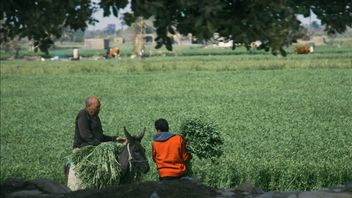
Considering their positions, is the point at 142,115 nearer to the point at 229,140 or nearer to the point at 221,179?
the point at 229,140

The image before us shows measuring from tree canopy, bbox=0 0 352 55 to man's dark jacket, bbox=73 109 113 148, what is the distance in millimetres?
3021

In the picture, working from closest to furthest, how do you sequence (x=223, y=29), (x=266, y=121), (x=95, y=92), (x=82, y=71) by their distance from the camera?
(x=223, y=29) → (x=266, y=121) → (x=95, y=92) → (x=82, y=71)

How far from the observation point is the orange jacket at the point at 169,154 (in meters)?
9.29

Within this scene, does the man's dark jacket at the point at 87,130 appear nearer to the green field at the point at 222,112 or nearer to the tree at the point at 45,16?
→ the green field at the point at 222,112

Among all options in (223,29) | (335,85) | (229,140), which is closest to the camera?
(223,29)

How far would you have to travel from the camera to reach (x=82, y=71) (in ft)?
207

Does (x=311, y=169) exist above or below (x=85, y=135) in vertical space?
below

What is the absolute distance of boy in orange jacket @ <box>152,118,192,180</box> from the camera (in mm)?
9281

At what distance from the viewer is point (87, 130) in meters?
9.74

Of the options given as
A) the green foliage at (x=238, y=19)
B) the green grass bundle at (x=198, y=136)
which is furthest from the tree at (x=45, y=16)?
the green grass bundle at (x=198, y=136)

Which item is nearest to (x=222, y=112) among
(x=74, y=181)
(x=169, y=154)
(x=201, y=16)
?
(x=74, y=181)

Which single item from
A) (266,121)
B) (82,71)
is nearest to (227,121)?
(266,121)

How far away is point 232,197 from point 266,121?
50.0 ft

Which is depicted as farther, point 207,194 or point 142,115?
point 142,115
